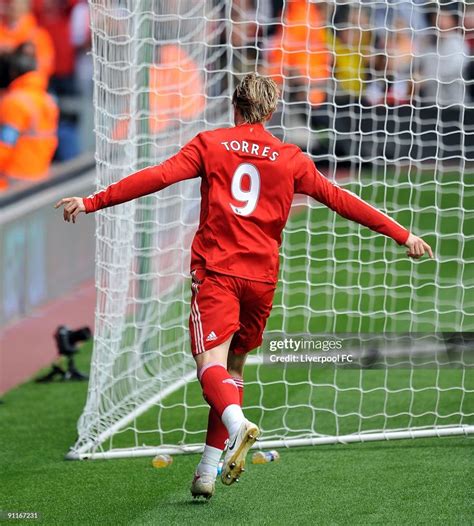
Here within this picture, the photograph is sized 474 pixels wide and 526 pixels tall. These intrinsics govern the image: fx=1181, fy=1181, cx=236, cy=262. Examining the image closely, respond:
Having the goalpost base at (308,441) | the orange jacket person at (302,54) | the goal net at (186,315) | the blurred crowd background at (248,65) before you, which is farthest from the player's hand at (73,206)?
the orange jacket person at (302,54)

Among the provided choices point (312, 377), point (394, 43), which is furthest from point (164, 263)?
point (394, 43)

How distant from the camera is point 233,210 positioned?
4.84 metres

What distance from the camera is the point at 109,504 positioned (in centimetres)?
505

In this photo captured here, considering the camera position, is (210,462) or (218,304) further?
(210,462)

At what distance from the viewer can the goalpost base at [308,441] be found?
5.94 m

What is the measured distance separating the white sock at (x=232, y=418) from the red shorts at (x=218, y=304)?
0.28 metres

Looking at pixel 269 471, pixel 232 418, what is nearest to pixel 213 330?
pixel 232 418

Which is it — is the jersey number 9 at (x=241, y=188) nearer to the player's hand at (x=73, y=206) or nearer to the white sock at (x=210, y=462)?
the player's hand at (x=73, y=206)

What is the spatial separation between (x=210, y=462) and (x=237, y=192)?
1.13m

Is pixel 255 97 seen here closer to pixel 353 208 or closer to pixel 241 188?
pixel 241 188

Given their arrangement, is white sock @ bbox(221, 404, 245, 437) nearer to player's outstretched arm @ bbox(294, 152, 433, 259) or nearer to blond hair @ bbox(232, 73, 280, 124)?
player's outstretched arm @ bbox(294, 152, 433, 259)

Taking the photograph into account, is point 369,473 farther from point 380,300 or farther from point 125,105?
point 380,300

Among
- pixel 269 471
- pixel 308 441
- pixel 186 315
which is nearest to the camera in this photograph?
pixel 269 471

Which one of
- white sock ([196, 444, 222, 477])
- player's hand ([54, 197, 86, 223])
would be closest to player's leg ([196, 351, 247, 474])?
white sock ([196, 444, 222, 477])
